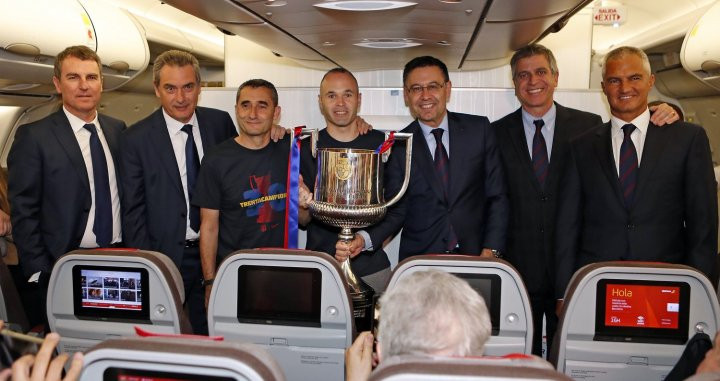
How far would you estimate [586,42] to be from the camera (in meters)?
5.80

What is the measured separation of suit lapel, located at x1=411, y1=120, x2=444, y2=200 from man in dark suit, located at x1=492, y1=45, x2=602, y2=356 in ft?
1.51

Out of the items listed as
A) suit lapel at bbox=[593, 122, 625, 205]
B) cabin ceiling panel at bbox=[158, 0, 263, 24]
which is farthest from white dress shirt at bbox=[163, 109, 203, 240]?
suit lapel at bbox=[593, 122, 625, 205]

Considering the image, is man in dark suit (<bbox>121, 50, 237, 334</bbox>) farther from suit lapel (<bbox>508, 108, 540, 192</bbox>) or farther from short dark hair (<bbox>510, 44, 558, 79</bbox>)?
short dark hair (<bbox>510, 44, 558, 79</bbox>)

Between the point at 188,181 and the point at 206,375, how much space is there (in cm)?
257

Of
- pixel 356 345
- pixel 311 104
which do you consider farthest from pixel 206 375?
pixel 311 104

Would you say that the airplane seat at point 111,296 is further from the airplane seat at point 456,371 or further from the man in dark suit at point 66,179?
the airplane seat at point 456,371

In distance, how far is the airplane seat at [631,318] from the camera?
7.91 ft

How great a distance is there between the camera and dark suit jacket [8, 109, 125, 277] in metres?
3.72

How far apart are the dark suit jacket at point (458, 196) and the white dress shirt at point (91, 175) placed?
1468 mm

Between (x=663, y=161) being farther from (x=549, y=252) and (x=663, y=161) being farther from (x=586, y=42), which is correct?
(x=586, y=42)

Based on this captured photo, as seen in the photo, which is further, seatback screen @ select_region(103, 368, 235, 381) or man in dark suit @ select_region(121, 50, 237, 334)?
man in dark suit @ select_region(121, 50, 237, 334)

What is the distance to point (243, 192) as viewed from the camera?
379cm

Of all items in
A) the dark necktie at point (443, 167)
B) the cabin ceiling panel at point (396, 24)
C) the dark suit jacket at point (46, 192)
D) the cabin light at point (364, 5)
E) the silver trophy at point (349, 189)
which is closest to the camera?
the cabin light at point (364, 5)

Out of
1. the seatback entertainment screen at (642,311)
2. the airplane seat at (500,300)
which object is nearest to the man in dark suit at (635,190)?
the seatback entertainment screen at (642,311)
